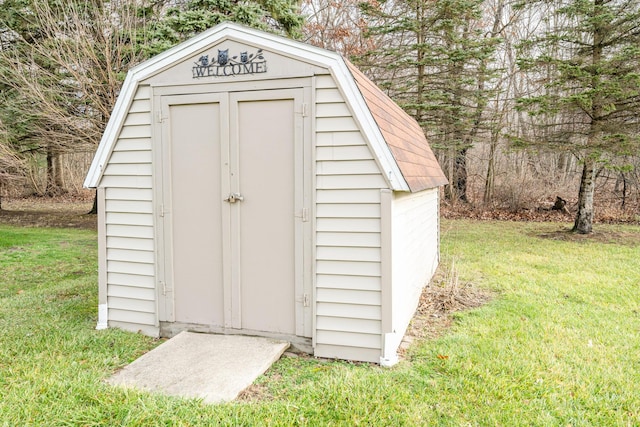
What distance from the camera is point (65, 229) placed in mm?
12031

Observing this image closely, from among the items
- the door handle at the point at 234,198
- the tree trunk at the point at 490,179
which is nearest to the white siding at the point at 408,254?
the door handle at the point at 234,198

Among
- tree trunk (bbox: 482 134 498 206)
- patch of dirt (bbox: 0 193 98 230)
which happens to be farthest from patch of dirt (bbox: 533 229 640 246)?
patch of dirt (bbox: 0 193 98 230)

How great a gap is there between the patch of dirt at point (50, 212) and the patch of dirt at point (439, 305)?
34.3 ft

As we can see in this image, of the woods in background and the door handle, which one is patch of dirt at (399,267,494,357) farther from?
the woods in background

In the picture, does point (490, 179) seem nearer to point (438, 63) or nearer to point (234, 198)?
point (438, 63)

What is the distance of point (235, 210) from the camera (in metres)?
3.84

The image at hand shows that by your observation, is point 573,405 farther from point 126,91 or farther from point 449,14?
point 449,14

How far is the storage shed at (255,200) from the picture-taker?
11.6 feet

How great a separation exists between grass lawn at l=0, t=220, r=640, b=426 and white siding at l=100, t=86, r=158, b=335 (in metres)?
0.29

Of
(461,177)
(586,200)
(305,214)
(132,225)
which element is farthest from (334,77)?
(461,177)

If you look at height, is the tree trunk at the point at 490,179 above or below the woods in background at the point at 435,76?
below

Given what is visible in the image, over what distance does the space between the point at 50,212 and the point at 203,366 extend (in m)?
15.4

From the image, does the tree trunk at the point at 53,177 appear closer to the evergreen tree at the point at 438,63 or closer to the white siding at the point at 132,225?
the evergreen tree at the point at 438,63

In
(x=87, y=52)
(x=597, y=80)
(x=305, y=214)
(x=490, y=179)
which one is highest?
(x=87, y=52)
